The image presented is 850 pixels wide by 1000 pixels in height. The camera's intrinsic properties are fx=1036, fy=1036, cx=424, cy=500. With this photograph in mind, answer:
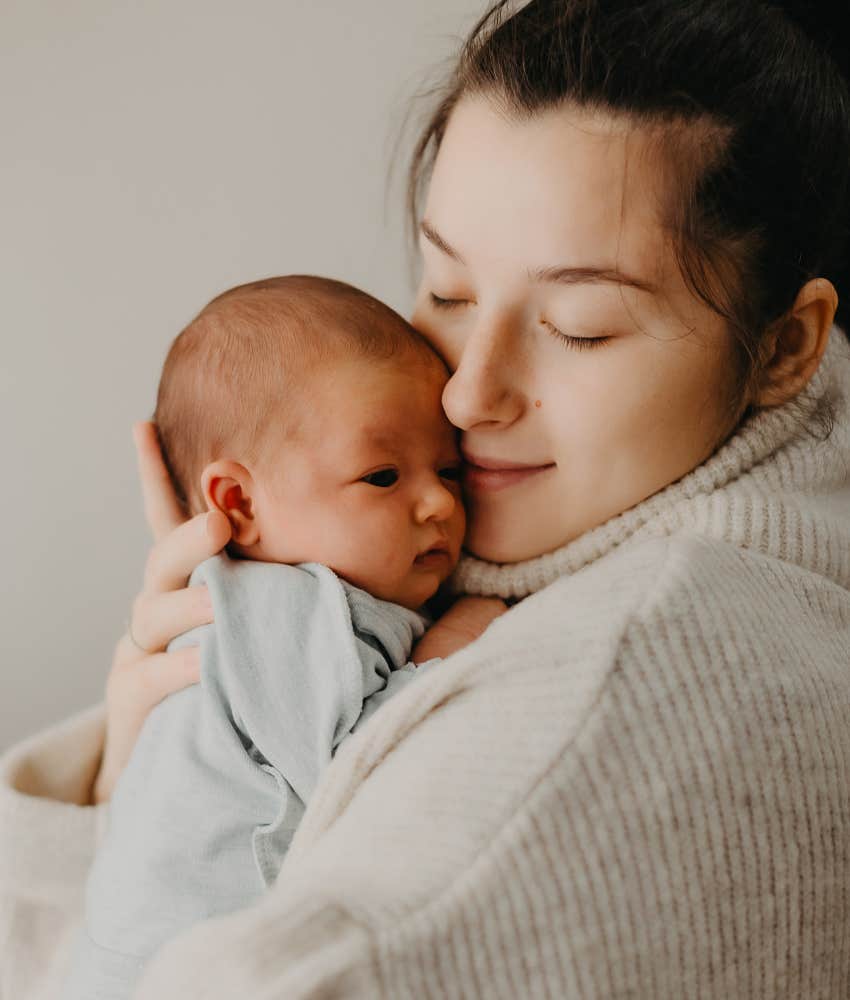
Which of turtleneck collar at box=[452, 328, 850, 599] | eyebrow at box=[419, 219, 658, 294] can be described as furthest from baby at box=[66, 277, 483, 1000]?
eyebrow at box=[419, 219, 658, 294]

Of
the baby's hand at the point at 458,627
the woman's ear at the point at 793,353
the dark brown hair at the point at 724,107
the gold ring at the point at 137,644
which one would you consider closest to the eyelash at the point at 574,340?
the dark brown hair at the point at 724,107

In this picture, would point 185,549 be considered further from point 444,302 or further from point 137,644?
point 444,302

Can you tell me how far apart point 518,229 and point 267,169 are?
936 millimetres

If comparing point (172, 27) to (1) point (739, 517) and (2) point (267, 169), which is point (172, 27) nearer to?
(2) point (267, 169)

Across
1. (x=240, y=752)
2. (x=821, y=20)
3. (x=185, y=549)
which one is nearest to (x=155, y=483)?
(x=185, y=549)

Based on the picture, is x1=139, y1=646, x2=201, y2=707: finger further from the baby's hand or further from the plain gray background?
the plain gray background

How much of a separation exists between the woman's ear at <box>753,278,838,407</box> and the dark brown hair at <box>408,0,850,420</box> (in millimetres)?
28

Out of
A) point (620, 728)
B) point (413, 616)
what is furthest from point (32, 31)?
point (620, 728)

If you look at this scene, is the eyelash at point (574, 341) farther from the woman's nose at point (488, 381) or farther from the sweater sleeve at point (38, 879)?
the sweater sleeve at point (38, 879)

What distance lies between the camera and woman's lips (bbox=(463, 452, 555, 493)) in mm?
1155

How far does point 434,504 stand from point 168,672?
36cm

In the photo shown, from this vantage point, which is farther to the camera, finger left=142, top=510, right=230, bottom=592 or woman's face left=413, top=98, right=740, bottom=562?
finger left=142, top=510, right=230, bottom=592

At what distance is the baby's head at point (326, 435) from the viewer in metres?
1.14

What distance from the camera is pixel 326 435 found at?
1139mm
